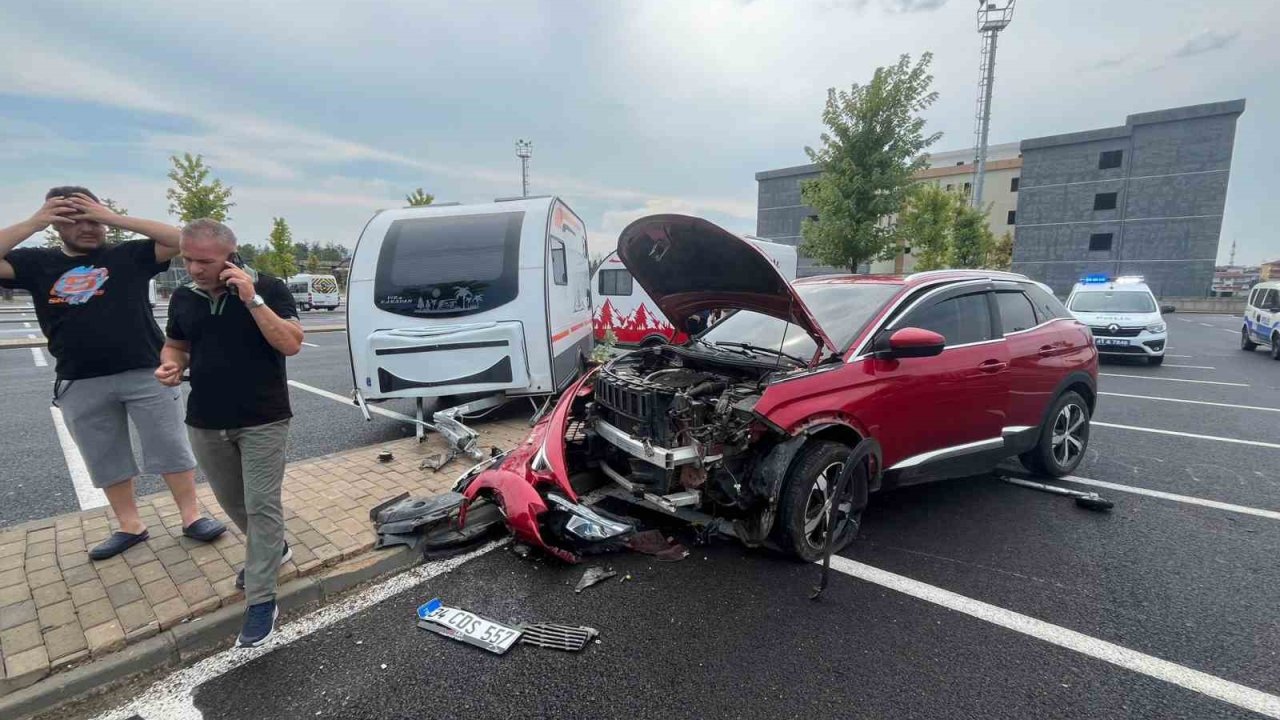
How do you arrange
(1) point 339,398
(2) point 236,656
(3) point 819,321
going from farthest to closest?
1. (1) point 339,398
2. (3) point 819,321
3. (2) point 236,656

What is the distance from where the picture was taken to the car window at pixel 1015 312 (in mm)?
4375

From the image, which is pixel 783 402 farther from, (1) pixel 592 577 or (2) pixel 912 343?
(1) pixel 592 577

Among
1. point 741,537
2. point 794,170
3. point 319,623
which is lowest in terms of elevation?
point 319,623

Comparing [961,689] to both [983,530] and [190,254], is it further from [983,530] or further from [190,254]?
[190,254]

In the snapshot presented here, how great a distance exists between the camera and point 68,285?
2818 millimetres

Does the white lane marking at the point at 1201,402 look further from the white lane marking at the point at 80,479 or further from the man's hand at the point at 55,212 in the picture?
the white lane marking at the point at 80,479

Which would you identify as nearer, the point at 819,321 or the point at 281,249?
the point at 819,321

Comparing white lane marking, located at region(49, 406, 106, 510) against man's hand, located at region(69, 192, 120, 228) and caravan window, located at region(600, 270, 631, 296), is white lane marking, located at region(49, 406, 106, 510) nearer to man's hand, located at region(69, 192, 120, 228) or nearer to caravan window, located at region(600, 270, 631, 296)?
man's hand, located at region(69, 192, 120, 228)

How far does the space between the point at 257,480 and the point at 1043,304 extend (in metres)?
5.96

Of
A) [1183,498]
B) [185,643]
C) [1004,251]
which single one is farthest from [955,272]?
[1004,251]

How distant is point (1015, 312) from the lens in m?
4.49

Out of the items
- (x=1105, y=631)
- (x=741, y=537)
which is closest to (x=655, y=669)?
(x=741, y=537)

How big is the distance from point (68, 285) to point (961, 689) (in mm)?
4732

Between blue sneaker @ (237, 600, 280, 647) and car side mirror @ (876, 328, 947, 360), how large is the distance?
368 cm
